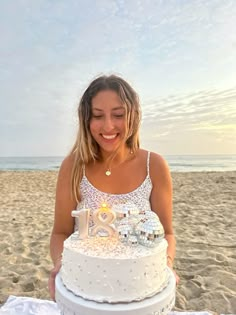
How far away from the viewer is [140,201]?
7.42ft

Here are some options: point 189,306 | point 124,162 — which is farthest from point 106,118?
point 189,306

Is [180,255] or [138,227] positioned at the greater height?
[138,227]

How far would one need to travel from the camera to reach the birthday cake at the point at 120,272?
140cm

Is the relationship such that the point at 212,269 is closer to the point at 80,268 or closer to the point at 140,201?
the point at 140,201

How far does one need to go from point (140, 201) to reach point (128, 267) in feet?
2.88

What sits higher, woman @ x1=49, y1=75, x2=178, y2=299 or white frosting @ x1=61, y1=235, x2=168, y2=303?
woman @ x1=49, y1=75, x2=178, y2=299

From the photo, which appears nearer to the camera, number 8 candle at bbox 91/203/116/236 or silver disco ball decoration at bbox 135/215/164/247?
silver disco ball decoration at bbox 135/215/164/247

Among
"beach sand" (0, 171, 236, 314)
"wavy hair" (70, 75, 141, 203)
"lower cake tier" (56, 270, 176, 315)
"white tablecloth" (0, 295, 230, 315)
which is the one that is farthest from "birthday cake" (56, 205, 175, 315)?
"beach sand" (0, 171, 236, 314)

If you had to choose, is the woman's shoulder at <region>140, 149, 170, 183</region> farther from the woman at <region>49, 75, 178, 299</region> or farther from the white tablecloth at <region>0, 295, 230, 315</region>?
the white tablecloth at <region>0, 295, 230, 315</region>

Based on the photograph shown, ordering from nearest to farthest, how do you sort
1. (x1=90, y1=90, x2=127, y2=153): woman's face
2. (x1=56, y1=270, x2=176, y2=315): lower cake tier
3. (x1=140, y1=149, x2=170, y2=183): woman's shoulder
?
(x1=56, y1=270, x2=176, y2=315): lower cake tier, (x1=90, y1=90, x2=127, y2=153): woman's face, (x1=140, y1=149, x2=170, y2=183): woman's shoulder

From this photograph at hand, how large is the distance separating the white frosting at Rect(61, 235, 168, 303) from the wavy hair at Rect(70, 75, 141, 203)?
82 cm

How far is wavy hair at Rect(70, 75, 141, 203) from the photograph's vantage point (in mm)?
2053

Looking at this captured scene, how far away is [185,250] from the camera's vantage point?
499cm

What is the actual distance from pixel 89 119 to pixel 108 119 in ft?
0.57
